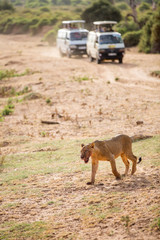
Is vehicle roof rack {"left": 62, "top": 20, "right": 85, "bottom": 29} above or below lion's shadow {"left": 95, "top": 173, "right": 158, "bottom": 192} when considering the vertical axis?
above

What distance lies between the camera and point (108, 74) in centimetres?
2097

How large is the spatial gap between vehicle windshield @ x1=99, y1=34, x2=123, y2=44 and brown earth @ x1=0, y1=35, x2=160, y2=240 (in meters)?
1.37

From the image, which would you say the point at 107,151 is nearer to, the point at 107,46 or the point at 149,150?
the point at 149,150

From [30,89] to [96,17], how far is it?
2923cm

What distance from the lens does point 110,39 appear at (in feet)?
78.8

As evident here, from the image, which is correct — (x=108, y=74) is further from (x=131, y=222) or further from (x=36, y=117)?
(x=131, y=222)

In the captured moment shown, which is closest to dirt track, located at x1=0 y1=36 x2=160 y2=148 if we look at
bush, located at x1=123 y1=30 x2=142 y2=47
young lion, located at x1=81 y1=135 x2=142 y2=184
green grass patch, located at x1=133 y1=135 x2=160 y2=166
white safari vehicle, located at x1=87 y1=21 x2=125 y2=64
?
white safari vehicle, located at x1=87 y1=21 x2=125 y2=64

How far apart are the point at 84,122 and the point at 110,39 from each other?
12656 millimetres

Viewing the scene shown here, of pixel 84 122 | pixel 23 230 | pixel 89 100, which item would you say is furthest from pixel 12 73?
pixel 23 230

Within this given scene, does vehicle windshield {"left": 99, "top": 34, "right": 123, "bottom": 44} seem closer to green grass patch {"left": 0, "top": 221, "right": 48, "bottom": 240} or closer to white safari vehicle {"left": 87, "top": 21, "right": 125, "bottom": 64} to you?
white safari vehicle {"left": 87, "top": 21, "right": 125, "bottom": 64}

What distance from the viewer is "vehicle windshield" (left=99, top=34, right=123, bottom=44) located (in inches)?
937

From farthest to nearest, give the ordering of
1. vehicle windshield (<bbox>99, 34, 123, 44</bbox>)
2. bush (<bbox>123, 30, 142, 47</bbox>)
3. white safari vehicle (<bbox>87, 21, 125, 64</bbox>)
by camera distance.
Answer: bush (<bbox>123, 30, 142, 47</bbox>), vehicle windshield (<bbox>99, 34, 123, 44</bbox>), white safari vehicle (<bbox>87, 21, 125, 64</bbox>)

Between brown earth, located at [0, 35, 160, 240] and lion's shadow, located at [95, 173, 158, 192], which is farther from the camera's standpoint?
lion's shadow, located at [95, 173, 158, 192]

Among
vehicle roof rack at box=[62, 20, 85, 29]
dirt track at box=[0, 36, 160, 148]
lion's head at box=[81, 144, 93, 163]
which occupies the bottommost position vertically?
dirt track at box=[0, 36, 160, 148]
